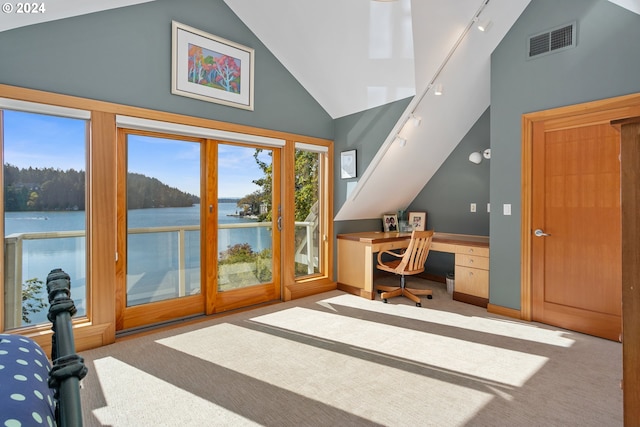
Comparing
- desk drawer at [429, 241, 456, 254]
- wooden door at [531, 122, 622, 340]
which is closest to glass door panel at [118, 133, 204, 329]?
desk drawer at [429, 241, 456, 254]

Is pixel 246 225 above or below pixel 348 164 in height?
below

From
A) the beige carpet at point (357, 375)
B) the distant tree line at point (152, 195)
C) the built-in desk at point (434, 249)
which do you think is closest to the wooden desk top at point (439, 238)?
the built-in desk at point (434, 249)

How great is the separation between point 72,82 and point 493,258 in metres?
4.32

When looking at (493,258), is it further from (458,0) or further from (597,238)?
(458,0)

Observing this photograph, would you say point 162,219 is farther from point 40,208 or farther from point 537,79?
point 537,79

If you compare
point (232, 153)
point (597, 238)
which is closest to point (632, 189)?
point (597, 238)

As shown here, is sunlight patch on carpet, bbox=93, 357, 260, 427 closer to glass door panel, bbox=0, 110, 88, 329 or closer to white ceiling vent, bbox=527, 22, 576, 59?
glass door panel, bbox=0, 110, 88, 329

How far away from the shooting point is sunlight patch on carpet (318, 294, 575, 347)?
301cm

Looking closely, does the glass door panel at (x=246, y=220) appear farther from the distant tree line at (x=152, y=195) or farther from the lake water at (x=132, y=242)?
the distant tree line at (x=152, y=195)

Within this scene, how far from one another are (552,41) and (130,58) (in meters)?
3.91

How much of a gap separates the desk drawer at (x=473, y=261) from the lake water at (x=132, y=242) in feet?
7.86

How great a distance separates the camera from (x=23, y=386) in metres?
0.80

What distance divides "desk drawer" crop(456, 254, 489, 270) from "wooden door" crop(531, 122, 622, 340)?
0.59 m

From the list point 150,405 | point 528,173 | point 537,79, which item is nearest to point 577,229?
point 528,173
